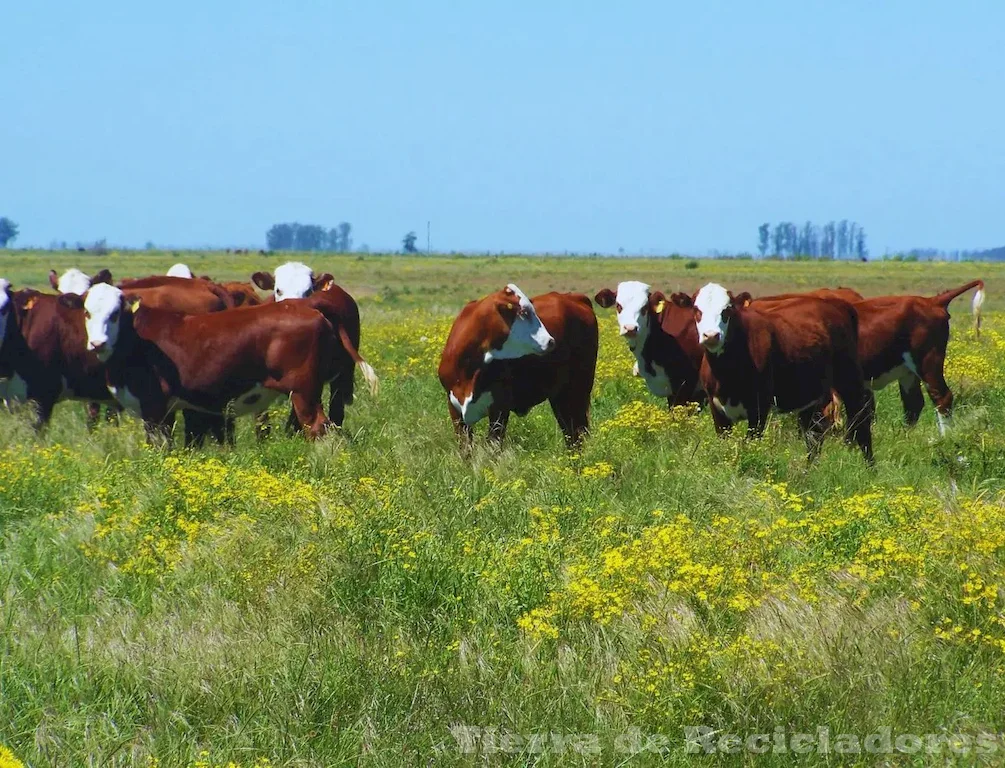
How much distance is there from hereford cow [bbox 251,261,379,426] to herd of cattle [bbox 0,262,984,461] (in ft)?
0.09

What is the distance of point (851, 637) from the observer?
593 centimetres

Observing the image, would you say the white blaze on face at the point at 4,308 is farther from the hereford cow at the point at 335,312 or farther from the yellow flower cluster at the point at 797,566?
the yellow flower cluster at the point at 797,566

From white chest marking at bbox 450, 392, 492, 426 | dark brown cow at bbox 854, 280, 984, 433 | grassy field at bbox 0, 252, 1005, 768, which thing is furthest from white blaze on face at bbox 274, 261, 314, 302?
dark brown cow at bbox 854, 280, 984, 433

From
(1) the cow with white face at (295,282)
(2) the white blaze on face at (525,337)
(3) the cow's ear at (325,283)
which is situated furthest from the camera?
(1) the cow with white face at (295,282)

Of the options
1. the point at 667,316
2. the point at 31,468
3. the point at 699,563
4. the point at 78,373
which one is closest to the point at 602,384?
the point at 667,316

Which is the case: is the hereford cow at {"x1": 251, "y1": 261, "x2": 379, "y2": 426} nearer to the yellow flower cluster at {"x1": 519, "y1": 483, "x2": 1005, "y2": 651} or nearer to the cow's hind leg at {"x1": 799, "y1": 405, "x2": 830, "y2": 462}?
the cow's hind leg at {"x1": 799, "y1": 405, "x2": 830, "y2": 462}

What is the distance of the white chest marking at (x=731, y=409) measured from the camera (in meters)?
11.5

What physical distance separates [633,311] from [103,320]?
5.14 meters

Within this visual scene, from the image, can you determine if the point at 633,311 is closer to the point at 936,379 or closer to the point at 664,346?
the point at 664,346

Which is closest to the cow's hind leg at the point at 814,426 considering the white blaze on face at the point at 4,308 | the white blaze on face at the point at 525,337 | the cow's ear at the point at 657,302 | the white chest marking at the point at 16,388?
the cow's ear at the point at 657,302

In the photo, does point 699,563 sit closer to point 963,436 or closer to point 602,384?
point 963,436

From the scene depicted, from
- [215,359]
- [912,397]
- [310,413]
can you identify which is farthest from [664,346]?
[215,359]

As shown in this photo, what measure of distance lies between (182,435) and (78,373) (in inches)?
49.4

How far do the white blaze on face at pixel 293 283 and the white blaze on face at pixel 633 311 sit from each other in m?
4.19
